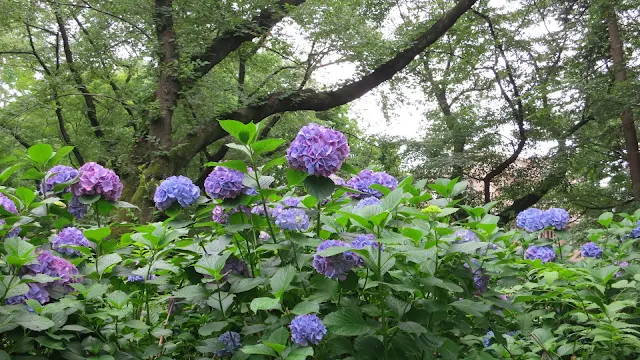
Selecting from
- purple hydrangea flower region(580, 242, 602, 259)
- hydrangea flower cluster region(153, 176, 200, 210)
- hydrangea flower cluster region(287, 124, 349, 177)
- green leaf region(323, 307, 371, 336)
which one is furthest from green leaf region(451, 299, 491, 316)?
purple hydrangea flower region(580, 242, 602, 259)

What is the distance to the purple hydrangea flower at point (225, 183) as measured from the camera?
1.52 m

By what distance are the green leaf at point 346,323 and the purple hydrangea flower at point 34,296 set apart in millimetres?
776

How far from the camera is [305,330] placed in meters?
1.30

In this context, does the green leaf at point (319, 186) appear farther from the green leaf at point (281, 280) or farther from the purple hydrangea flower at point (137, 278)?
the purple hydrangea flower at point (137, 278)

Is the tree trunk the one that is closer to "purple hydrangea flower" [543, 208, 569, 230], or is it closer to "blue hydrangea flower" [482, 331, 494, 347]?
"purple hydrangea flower" [543, 208, 569, 230]

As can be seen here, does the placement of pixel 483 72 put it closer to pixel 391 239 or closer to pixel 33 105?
pixel 33 105

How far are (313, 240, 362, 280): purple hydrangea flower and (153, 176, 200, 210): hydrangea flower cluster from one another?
47 cm

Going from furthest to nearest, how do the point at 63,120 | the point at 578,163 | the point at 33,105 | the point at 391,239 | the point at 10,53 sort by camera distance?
1. the point at 63,120
2. the point at 10,53
3. the point at 578,163
4. the point at 33,105
5. the point at 391,239

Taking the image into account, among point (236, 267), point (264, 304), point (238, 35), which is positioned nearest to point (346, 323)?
point (264, 304)

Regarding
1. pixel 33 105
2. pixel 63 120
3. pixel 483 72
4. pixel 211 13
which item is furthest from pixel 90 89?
pixel 483 72

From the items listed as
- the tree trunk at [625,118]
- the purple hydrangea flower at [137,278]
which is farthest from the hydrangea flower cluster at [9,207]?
the tree trunk at [625,118]

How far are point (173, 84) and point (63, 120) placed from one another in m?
4.32

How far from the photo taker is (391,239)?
1.28m

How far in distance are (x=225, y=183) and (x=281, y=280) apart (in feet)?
1.13
